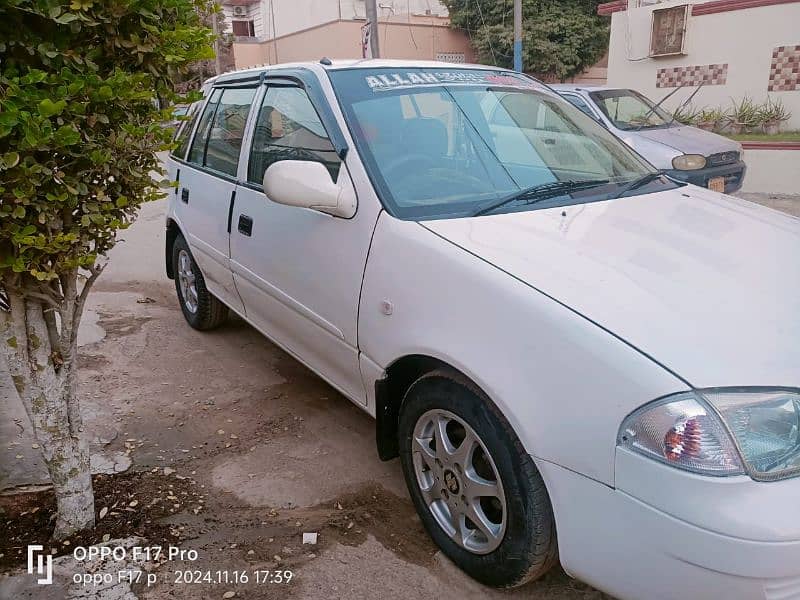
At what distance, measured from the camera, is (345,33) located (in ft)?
93.5

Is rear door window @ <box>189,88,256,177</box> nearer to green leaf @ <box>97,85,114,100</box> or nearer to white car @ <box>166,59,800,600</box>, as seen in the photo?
white car @ <box>166,59,800,600</box>

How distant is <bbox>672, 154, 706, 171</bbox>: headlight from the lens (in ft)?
25.4

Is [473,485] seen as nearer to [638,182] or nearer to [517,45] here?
[638,182]

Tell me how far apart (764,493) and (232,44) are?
36.5 m

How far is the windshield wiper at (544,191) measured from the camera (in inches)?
107

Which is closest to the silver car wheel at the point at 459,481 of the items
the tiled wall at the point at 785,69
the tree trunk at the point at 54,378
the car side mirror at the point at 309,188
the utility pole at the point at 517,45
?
the car side mirror at the point at 309,188

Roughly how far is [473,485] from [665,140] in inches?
285

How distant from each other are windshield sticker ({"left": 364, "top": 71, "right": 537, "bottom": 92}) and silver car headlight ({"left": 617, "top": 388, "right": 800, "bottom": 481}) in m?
2.01

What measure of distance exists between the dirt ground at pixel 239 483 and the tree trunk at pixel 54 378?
0.17m

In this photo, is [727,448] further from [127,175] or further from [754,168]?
[754,168]

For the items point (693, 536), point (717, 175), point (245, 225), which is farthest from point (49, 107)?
point (717, 175)

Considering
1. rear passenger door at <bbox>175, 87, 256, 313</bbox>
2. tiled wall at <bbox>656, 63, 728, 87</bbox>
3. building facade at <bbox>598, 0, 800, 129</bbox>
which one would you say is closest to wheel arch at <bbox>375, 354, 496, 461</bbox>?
rear passenger door at <bbox>175, 87, 256, 313</bbox>

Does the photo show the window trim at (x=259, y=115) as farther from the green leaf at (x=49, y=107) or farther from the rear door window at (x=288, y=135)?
the green leaf at (x=49, y=107)

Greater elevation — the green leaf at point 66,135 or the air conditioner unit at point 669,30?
the air conditioner unit at point 669,30
